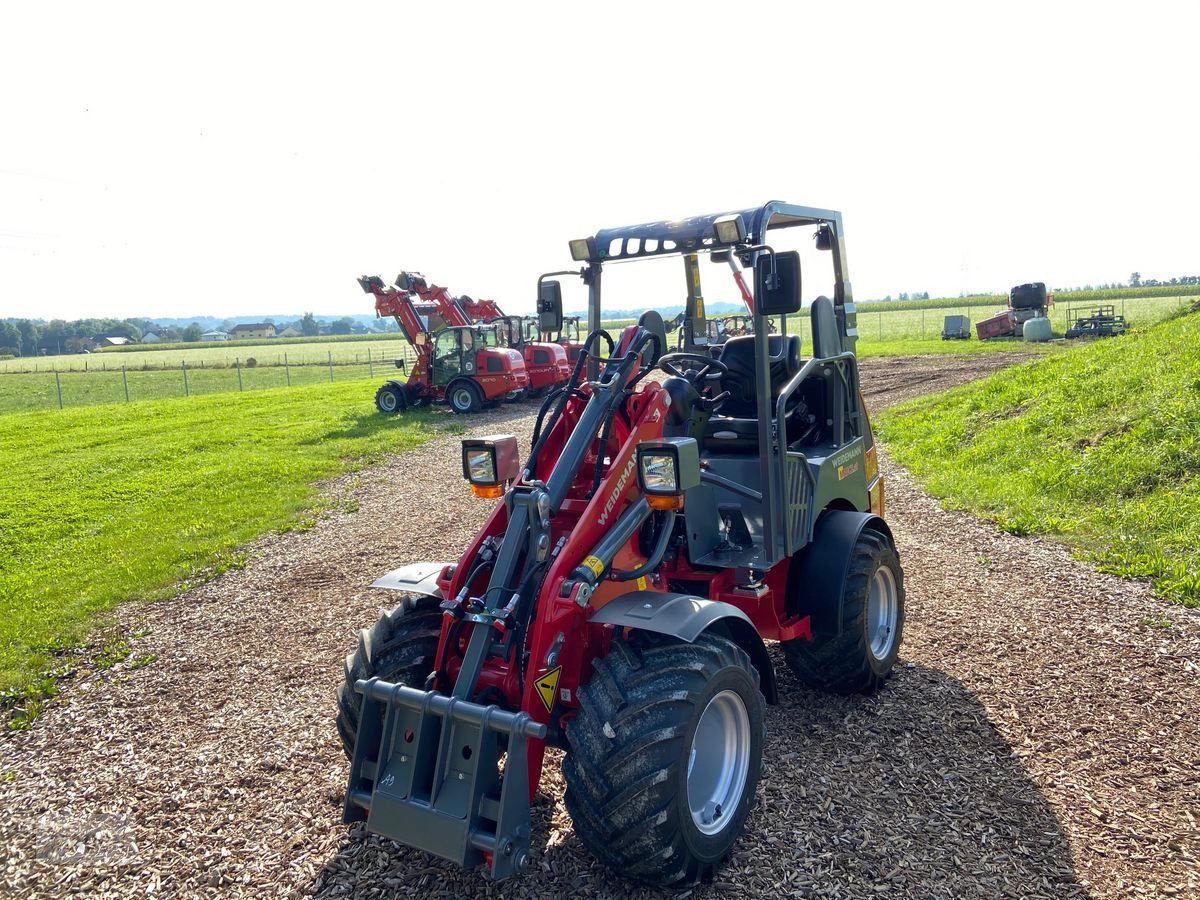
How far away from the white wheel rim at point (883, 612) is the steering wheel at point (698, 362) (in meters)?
1.63

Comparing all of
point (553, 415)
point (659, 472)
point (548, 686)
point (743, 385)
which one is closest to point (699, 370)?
point (743, 385)

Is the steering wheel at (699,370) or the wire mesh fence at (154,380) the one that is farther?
the wire mesh fence at (154,380)

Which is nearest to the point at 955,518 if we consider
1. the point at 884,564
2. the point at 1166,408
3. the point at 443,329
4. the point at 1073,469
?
the point at 1073,469

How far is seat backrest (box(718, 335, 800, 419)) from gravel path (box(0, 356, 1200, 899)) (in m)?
1.79

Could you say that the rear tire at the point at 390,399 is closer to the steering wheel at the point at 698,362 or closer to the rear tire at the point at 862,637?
the steering wheel at the point at 698,362

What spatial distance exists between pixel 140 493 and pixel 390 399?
32.5 ft

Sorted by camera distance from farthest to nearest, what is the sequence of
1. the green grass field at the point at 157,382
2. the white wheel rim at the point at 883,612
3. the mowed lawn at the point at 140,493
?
the green grass field at the point at 157,382
the mowed lawn at the point at 140,493
the white wheel rim at the point at 883,612

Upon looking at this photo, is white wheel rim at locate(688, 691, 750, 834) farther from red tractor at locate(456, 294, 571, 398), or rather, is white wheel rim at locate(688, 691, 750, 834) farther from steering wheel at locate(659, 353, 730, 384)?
red tractor at locate(456, 294, 571, 398)

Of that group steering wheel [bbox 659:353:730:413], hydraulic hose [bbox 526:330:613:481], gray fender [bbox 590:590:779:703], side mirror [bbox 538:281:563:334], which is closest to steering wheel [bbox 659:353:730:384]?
steering wheel [bbox 659:353:730:413]

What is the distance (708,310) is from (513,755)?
3.52 metres

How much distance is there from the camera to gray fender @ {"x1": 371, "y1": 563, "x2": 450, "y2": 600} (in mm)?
4156

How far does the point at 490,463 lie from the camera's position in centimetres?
423

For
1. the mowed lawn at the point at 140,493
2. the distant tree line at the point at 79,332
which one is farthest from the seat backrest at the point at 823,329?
the distant tree line at the point at 79,332

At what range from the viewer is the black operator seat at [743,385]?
5.21 meters
